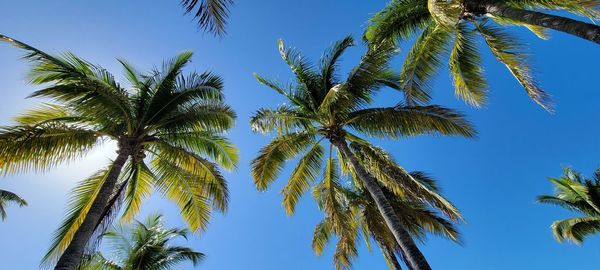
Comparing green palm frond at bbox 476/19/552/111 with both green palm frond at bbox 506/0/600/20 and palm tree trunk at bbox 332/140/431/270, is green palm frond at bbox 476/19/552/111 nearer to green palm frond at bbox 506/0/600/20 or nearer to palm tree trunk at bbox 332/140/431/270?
green palm frond at bbox 506/0/600/20

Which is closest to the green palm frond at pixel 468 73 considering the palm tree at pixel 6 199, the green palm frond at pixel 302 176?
the green palm frond at pixel 302 176

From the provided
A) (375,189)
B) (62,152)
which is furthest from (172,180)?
(375,189)

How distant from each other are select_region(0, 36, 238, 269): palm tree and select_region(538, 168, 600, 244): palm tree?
15.9m

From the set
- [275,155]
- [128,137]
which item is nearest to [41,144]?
[128,137]

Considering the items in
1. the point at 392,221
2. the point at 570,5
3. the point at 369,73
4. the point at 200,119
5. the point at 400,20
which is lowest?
the point at 392,221

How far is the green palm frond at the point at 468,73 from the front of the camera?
474 inches

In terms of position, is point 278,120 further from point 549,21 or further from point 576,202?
point 576,202

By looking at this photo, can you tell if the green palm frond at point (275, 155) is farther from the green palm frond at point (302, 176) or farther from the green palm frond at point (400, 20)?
the green palm frond at point (400, 20)

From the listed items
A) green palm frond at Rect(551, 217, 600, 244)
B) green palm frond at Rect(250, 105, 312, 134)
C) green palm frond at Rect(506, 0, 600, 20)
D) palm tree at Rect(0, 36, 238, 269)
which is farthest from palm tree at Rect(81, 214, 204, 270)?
green palm frond at Rect(551, 217, 600, 244)

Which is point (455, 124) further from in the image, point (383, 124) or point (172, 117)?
point (172, 117)

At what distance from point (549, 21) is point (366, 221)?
29.5ft

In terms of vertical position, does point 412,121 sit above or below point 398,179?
above

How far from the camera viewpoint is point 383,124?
42.1 ft

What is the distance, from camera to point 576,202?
20312mm
